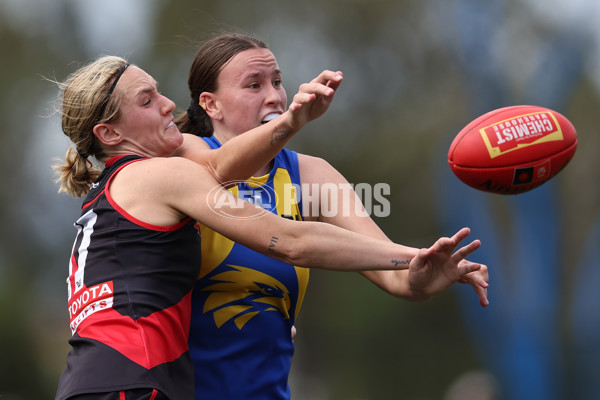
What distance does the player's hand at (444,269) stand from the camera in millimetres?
2869

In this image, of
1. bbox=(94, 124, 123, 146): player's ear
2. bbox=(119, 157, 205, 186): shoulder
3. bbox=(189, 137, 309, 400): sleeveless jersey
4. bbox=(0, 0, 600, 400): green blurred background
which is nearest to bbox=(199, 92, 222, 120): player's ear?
bbox=(189, 137, 309, 400): sleeveless jersey

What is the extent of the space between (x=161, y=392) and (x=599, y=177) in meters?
10.4

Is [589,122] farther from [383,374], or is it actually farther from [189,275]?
[189,275]

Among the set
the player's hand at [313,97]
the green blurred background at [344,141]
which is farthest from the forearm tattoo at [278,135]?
the green blurred background at [344,141]

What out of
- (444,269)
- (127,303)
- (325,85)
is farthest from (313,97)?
(127,303)

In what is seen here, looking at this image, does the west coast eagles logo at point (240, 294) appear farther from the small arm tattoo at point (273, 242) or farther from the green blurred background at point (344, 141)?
the green blurred background at point (344, 141)

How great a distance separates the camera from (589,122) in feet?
38.8

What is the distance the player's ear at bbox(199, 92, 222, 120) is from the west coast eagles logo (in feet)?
2.55

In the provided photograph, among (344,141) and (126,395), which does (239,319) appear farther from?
(344,141)

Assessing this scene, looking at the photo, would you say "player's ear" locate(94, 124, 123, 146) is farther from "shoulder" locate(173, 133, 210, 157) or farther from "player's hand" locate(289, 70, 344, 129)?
"player's hand" locate(289, 70, 344, 129)

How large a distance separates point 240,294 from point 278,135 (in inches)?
28.5

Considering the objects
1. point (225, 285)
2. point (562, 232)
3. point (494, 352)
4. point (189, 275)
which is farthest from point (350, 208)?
point (562, 232)

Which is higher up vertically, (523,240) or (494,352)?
(523,240)

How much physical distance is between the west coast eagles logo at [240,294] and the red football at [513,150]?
946 millimetres
